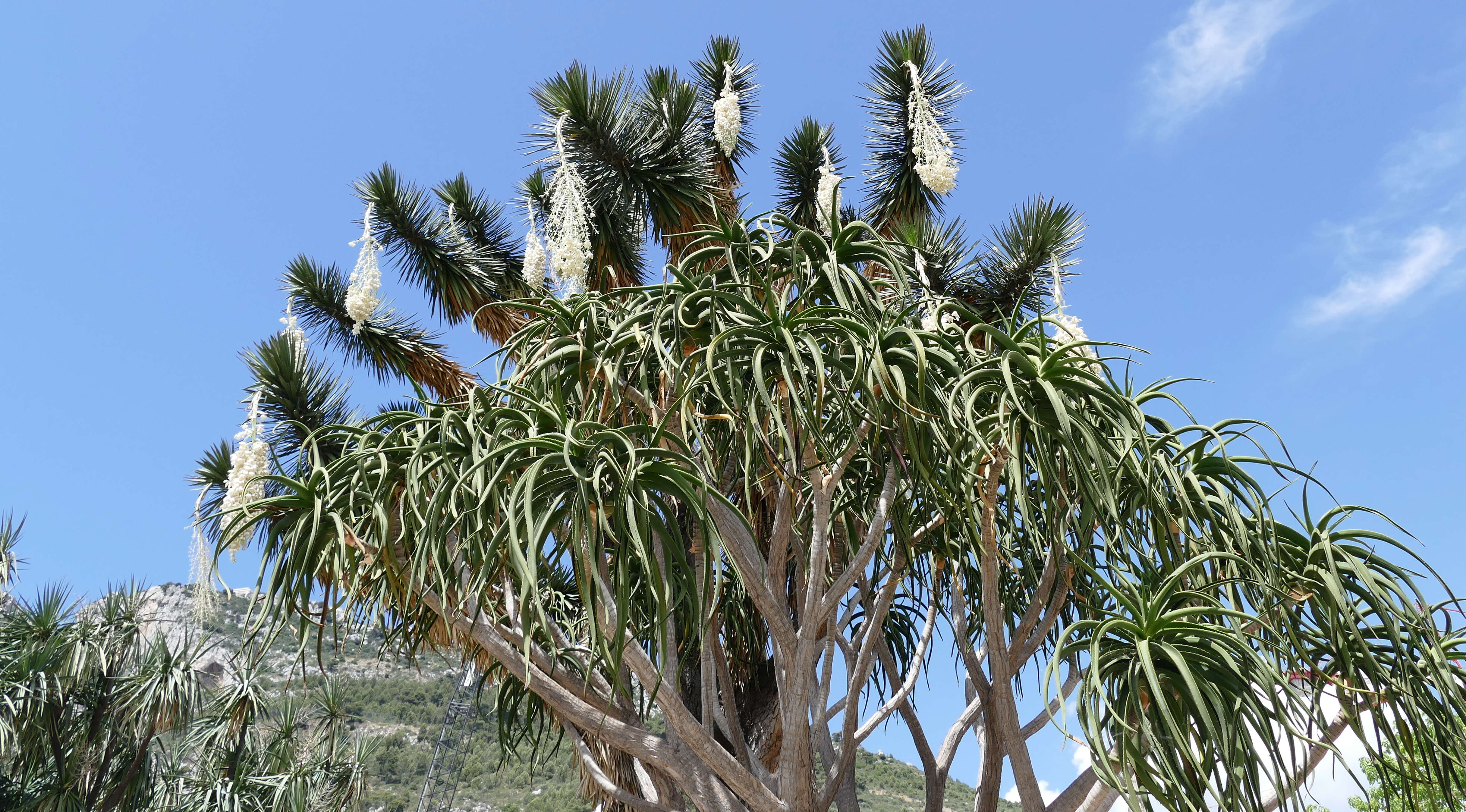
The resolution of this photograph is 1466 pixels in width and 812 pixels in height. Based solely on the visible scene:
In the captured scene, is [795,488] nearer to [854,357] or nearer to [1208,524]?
[854,357]

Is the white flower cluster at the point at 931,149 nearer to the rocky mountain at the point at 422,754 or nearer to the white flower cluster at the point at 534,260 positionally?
the white flower cluster at the point at 534,260

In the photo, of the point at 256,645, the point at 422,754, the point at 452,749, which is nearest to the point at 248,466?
the point at 256,645

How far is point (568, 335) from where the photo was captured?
554 cm

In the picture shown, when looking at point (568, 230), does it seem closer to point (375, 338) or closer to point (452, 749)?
point (375, 338)

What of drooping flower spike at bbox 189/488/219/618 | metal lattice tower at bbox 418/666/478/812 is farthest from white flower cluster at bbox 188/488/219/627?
metal lattice tower at bbox 418/666/478/812

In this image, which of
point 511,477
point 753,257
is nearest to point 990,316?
point 753,257

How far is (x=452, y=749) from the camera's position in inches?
786

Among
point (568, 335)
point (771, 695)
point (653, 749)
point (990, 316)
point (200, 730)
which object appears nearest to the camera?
point (653, 749)

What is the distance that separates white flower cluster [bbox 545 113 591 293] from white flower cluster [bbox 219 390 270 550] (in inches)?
90.8

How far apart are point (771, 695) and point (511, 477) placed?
3.28m

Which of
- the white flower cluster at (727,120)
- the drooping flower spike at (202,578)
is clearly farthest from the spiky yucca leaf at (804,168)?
the drooping flower spike at (202,578)

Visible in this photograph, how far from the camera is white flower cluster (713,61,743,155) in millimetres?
7996

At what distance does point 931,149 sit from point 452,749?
17459mm

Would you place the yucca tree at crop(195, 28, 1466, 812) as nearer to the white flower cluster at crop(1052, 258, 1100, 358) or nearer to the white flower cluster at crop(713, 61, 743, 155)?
the white flower cluster at crop(1052, 258, 1100, 358)
